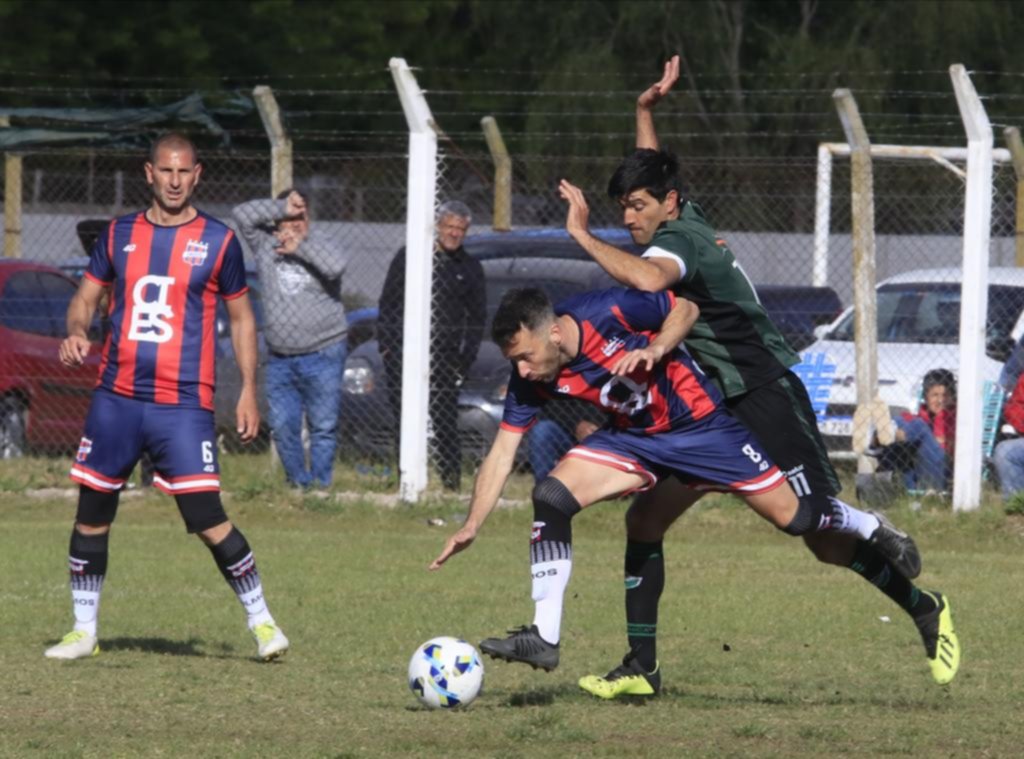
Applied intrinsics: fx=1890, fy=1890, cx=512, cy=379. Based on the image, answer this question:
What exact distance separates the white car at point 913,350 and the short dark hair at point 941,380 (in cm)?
36

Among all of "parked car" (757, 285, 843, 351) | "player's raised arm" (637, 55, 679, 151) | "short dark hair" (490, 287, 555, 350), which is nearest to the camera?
"short dark hair" (490, 287, 555, 350)

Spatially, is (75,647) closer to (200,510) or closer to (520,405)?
(200,510)

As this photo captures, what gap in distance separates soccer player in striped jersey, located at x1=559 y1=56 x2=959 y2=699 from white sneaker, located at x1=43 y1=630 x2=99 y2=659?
2.29 m

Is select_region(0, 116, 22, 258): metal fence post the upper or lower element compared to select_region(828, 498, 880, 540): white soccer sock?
upper

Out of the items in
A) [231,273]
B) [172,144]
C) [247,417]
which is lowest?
[247,417]

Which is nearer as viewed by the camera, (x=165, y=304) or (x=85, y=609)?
(x=165, y=304)

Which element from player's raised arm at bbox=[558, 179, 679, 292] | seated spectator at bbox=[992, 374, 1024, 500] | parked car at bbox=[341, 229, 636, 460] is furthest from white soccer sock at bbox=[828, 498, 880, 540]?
parked car at bbox=[341, 229, 636, 460]

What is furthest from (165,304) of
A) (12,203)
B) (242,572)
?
(12,203)

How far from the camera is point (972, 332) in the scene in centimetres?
1259

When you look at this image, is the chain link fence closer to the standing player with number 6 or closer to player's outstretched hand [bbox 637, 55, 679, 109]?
player's outstretched hand [bbox 637, 55, 679, 109]

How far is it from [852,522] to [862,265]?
635 centimetres

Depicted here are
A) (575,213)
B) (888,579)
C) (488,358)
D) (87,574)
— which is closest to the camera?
(575,213)

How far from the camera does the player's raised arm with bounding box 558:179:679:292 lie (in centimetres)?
678

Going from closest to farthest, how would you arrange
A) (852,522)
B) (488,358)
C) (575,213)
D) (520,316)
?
(520,316), (575,213), (852,522), (488,358)
